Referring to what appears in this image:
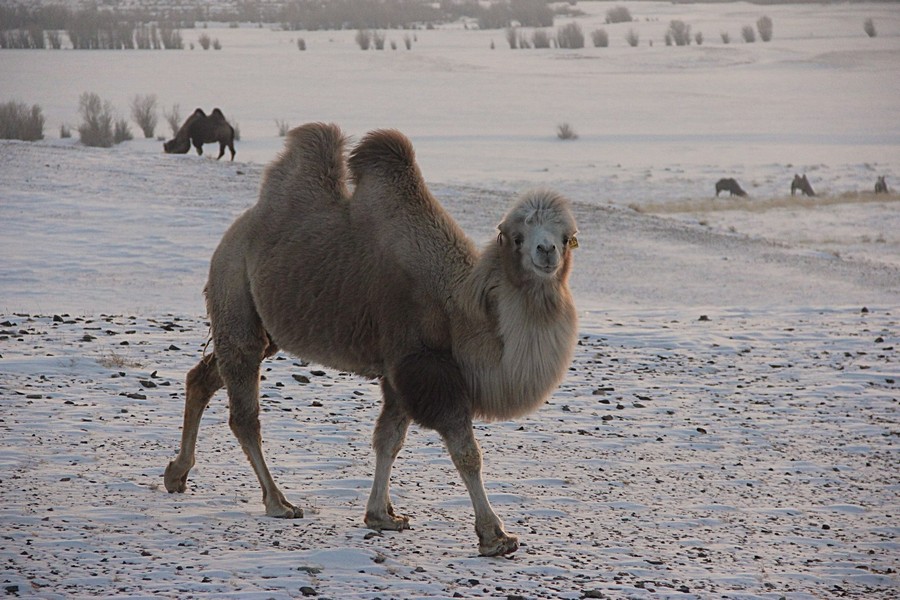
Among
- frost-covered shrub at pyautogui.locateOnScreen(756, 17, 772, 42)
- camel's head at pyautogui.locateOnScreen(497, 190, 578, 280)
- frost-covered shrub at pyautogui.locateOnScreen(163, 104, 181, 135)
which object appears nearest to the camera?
camel's head at pyautogui.locateOnScreen(497, 190, 578, 280)

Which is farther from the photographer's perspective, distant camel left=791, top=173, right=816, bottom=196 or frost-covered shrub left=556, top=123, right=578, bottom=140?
frost-covered shrub left=556, top=123, right=578, bottom=140

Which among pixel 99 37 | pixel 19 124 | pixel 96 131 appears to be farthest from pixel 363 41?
pixel 19 124

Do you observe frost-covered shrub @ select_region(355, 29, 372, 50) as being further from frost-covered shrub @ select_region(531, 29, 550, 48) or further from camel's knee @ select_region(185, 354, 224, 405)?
camel's knee @ select_region(185, 354, 224, 405)

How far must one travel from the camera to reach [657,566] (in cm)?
568

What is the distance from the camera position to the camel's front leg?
218 inches

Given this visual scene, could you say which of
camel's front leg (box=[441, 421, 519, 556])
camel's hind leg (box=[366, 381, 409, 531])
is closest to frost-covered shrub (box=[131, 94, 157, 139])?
camel's hind leg (box=[366, 381, 409, 531])

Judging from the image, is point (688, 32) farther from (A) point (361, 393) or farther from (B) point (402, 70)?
(A) point (361, 393)

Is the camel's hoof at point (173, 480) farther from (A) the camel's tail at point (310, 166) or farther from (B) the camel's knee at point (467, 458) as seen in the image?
(B) the camel's knee at point (467, 458)

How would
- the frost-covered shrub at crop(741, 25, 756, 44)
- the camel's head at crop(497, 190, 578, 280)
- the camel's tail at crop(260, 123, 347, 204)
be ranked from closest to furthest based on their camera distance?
the camel's head at crop(497, 190, 578, 280) → the camel's tail at crop(260, 123, 347, 204) → the frost-covered shrub at crop(741, 25, 756, 44)

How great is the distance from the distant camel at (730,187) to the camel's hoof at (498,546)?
72.4 feet

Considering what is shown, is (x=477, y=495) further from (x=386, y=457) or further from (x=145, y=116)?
(x=145, y=116)

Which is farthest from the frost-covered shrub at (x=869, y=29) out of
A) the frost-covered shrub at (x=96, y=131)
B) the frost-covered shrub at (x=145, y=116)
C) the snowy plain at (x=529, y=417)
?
the frost-covered shrub at (x=96, y=131)

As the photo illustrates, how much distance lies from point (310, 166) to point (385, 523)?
7.03 feet

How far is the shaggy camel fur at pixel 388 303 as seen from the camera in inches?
220
